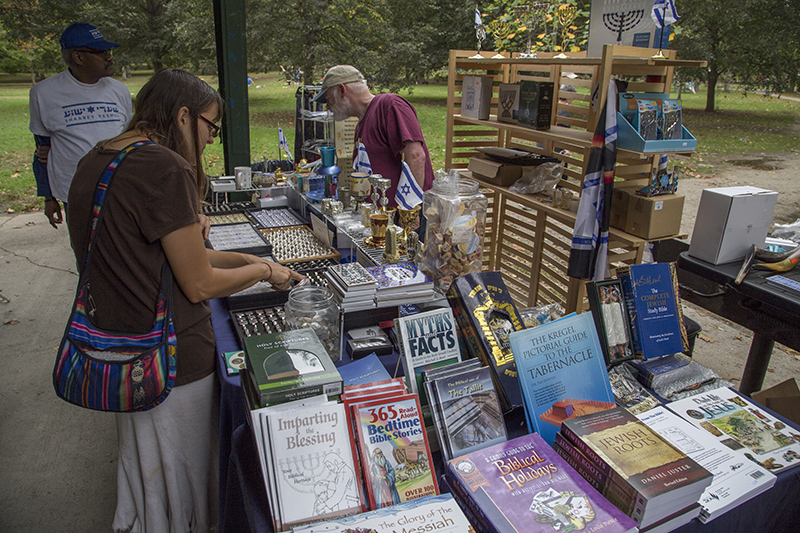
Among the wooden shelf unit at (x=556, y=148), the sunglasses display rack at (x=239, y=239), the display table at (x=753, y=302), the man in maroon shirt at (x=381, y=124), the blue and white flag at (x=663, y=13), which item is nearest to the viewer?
the display table at (x=753, y=302)

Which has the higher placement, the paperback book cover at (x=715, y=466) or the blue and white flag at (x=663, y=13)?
the blue and white flag at (x=663, y=13)

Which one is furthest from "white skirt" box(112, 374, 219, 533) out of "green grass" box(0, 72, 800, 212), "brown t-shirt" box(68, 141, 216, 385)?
"green grass" box(0, 72, 800, 212)

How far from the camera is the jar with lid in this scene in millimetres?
1976

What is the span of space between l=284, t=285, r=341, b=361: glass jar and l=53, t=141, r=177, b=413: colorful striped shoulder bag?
40 cm

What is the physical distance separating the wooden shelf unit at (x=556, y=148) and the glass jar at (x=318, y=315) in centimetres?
204

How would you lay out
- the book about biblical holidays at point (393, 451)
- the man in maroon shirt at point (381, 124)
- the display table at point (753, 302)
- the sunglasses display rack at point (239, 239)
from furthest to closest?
the man in maroon shirt at point (381, 124), the sunglasses display rack at point (239, 239), the display table at point (753, 302), the book about biblical holidays at point (393, 451)

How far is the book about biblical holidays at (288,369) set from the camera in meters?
1.22

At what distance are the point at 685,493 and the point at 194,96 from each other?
1.68 m

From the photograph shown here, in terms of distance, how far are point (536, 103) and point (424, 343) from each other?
101 inches

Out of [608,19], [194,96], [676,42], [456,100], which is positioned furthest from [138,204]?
[676,42]

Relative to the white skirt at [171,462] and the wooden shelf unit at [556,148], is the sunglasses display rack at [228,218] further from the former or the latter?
the wooden shelf unit at [556,148]

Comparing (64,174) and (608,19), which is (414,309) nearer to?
(608,19)

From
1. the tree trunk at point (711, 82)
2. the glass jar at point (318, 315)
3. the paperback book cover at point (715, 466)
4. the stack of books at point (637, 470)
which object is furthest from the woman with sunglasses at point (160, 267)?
the tree trunk at point (711, 82)

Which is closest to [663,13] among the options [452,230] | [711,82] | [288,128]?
[452,230]
